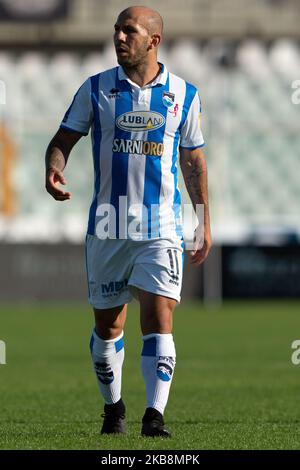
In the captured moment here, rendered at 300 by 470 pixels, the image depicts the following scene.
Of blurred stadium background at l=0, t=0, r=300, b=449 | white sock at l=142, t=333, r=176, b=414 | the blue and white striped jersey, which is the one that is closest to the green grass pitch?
blurred stadium background at l=0, t=0, r=300, b=449

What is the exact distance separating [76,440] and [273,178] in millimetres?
20545

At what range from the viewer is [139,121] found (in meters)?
7.04

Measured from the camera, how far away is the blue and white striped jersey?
7.04 metres

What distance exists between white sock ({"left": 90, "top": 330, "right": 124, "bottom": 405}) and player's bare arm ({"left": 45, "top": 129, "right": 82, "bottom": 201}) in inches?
32.1

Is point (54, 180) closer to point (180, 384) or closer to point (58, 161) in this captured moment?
point (58, 161)

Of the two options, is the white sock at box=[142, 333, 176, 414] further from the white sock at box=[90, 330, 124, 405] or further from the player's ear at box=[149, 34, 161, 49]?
the player's ear at box=[149, 34, 161, 49]

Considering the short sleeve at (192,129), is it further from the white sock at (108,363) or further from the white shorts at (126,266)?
the white sock at (108,363)

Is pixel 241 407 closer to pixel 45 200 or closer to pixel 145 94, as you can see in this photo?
pixel 145 94

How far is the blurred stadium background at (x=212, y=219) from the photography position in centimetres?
1080

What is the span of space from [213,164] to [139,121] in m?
19.1

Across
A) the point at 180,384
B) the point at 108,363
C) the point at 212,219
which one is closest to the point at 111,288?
the point at 108,363

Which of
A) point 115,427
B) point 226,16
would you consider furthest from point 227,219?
point 115,427

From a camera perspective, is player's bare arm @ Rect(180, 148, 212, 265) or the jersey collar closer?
the jersey collar

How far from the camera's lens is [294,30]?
33.0 m
